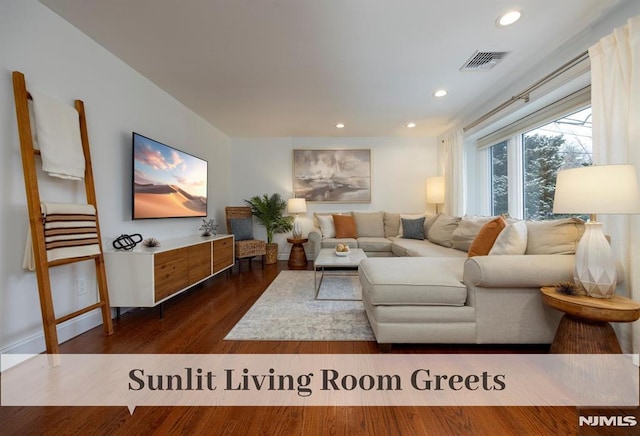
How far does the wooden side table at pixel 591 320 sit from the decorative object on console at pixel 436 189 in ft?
10.9

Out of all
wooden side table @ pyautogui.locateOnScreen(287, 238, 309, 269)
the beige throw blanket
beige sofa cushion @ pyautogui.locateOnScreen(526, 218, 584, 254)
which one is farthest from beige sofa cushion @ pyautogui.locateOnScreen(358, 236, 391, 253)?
the beige throw blanket

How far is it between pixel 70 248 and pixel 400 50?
2961mm

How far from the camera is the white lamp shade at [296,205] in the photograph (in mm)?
4621

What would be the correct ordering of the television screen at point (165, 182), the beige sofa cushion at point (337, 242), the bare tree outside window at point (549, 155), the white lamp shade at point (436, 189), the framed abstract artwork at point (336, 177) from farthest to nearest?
the framed abstract artwork at point (336, 177) < the white lamp shade at point (436, 189) < the beige sofa cushion at point (337, 242) < the television screen at point (165, 182) < the bare tree outside window at point (549, 155)

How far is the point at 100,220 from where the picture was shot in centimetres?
224

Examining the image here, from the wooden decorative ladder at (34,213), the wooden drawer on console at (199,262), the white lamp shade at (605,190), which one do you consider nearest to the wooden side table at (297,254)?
the wooden drawer on console at (199,262)

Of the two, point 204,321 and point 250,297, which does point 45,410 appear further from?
point 250,297

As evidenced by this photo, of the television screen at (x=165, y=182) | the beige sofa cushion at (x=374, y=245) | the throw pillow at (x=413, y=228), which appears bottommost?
the beige sofa cushion at (x=374, y=245)

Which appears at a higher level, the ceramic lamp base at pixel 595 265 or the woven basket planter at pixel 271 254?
the ceramic lamp base at pixel 595 265

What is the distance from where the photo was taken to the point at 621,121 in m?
1.66

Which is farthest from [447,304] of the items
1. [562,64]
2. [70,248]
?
[70,248]

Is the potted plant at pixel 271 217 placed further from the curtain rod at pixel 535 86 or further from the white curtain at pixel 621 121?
the white curtain at pixel 621 121

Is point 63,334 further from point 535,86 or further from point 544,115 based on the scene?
point 544,115

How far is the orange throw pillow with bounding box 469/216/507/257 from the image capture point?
2141 millimetres
